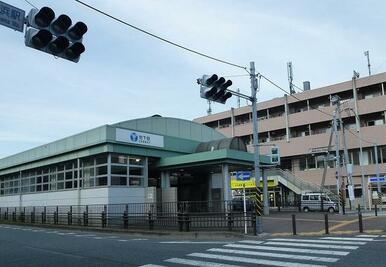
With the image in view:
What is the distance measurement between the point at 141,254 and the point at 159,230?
8.61 m

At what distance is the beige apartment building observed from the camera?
50000 mm

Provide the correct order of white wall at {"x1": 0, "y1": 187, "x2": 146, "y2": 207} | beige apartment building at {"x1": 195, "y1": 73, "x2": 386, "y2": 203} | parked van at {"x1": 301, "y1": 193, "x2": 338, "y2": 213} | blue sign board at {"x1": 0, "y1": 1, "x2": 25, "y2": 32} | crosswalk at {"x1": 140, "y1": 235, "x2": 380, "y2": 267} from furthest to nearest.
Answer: beige apartment building at {"x1": 195, "y1": 73, "x2": 386, "y2": 203}, parked van at {"x1": 301, "y1": 193, "x2": 338, "y2": 213}, white wall at {"x1": 0, "y1": 187, "x2": 146, "y2": 207}, crosswalk at {"x1": 140, "y1": 235, "x2": 380, "y2": 267}, blue sign board at {"x1": 0, "y1": 1, "x2": 25, "y2": 32}

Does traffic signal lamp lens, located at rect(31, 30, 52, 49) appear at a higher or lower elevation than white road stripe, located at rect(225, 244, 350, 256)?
higher

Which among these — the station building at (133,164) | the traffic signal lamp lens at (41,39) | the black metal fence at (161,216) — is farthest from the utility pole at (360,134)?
the traffic signal lamp lens at (41,39)

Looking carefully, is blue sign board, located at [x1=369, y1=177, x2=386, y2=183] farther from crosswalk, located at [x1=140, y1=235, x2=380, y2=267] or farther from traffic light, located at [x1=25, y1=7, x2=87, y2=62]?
traffic light, located at [x1=25, y1=7, x2=87, y2=62]

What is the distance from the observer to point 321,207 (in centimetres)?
3900

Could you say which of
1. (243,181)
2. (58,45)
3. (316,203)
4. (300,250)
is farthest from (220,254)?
(316,203)

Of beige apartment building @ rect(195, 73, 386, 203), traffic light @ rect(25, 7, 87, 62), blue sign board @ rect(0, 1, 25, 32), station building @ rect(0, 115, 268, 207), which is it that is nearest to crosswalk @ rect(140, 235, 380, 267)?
traffic light @ rect(25, 7, 87, 62)

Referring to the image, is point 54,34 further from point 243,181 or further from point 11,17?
point 243,181

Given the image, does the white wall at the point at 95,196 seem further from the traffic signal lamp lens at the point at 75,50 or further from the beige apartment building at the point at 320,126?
the beige apartment building at the point at 320,126

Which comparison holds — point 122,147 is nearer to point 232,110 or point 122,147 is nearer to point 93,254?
point 93,254

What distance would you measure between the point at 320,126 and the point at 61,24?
2040 inches

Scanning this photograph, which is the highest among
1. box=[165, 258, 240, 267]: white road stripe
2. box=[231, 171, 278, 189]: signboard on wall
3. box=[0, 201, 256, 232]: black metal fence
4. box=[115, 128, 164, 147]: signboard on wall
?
box=[115, 128, 164, 147]: signboard on wall

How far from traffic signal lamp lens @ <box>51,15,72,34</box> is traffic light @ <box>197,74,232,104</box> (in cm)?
878
